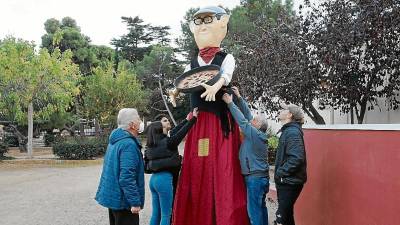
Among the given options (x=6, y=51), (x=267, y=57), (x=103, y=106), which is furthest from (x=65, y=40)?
(x=267, y=57)

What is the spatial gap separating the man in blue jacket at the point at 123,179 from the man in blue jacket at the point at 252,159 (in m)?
1.01

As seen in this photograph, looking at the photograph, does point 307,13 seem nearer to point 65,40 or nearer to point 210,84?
point 210,84

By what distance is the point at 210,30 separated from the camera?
5.02m

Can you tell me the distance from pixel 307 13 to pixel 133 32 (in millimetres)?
38485

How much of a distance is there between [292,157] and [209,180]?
2.77 feet

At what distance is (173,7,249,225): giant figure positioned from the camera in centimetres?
469

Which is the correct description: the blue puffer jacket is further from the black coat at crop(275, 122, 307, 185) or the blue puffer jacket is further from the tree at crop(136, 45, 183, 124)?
the tree at crop(136, 45, 183, 124)

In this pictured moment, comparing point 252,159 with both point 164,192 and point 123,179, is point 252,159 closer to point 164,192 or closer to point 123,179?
point 164,192

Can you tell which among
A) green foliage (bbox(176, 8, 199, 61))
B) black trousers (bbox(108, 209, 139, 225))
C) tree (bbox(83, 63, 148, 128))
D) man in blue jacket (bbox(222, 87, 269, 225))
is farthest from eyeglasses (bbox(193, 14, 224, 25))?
green foliage (bbox(176, 8, 199, 61))

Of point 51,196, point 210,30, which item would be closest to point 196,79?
point 210,30

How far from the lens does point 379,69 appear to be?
9859 millimetres

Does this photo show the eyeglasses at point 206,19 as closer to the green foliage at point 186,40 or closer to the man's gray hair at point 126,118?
the man's gray hair at point 126,118

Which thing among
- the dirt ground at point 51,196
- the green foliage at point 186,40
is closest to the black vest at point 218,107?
the dirt ground at point 51,196

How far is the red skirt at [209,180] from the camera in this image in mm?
4699
